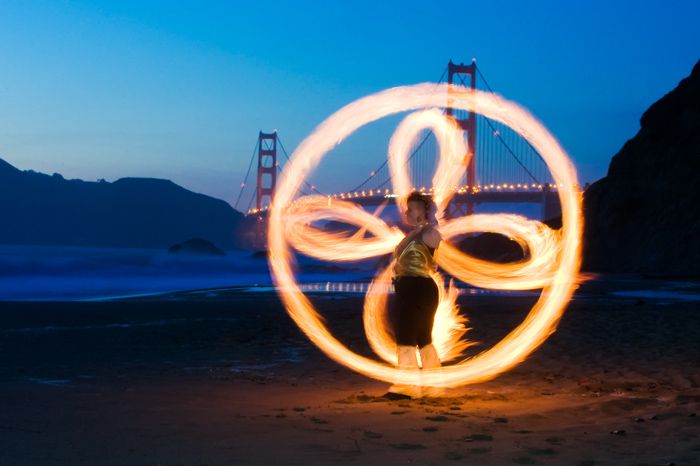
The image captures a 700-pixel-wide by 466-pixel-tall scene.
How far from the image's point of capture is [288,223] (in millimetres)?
13211

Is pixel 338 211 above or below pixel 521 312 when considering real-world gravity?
above

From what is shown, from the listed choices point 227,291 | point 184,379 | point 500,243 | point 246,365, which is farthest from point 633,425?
point 500,243

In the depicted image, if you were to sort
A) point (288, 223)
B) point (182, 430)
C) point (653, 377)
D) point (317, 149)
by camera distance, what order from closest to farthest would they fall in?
point (182, 430)
point (653, 377)
point (317, 149)
point (288, 223)

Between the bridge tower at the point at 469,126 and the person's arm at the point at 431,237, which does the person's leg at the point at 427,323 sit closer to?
the person's arm at the point at 431,237

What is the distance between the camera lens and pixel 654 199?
4656 centimetres

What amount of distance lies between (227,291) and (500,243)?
114 ft

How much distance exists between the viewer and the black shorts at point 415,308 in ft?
28.1

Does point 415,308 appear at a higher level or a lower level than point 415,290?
lower

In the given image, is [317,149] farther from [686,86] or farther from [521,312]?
[686,86]

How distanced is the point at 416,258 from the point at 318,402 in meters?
1.53

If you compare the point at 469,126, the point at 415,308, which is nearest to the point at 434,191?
the point at 415,308

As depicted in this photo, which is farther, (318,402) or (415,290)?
(318,402)

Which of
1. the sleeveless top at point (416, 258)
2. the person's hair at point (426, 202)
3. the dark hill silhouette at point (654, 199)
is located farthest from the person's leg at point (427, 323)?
the dark hill silhouette at point (654, 199)

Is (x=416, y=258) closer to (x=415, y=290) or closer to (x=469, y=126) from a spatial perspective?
(x=415, y=290)
